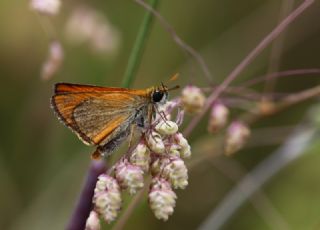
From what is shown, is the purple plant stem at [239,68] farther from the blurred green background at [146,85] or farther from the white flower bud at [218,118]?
the blurred green background at [146,85]

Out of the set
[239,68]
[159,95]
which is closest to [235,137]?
[239,68]

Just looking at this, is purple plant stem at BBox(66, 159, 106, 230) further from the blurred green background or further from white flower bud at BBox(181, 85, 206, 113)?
the blurred green background

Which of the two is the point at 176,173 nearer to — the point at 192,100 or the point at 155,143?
the point at 155,143

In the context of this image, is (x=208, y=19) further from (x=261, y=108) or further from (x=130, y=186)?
(x=130, y=186)

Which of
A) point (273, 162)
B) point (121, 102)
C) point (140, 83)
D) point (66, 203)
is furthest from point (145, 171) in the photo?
point (140, 83)

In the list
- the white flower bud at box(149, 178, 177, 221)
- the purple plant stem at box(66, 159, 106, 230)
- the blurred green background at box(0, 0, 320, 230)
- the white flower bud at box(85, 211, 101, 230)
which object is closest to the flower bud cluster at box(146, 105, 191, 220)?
the white flower bud at box(149, 178, 177, 221)

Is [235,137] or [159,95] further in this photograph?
[235,137]

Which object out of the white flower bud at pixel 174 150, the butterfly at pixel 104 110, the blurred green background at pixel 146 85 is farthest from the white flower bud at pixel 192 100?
the blurred green background at pixel 146 85
